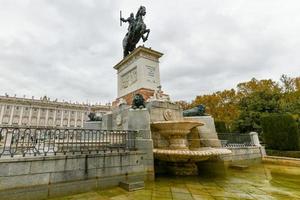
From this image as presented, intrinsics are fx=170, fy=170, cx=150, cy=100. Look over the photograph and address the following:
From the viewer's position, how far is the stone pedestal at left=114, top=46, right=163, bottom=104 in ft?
31.7

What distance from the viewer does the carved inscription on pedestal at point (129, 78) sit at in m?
10.3

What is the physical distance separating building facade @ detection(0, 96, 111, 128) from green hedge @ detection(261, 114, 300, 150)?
6527cm

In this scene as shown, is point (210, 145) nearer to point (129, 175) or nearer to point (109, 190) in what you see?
point (129, 175)

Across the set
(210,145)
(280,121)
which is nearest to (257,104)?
(280,121)

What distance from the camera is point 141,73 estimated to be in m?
9.75

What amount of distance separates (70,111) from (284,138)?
91.3 meters

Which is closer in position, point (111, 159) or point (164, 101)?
point (111, 159)

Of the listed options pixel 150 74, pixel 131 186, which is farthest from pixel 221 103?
pixel 131 186

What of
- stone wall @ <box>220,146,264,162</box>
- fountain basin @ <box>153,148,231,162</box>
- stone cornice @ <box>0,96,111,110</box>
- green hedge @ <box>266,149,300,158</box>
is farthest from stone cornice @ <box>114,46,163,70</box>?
stone cornice @ <box>0,96,111,110</box>

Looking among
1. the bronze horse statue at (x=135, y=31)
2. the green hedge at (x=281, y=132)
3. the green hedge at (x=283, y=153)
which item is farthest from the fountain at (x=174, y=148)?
the green hedge at (x=281, y=132)

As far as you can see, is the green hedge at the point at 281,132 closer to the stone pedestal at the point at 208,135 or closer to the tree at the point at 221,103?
the stone pedestal at the point at 208,135

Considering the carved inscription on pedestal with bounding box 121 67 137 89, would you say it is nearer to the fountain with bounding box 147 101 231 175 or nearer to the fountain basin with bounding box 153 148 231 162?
the fountain with bounding box 147 101 231 175

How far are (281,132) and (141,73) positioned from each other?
13.1 m

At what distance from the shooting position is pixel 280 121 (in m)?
14.5
